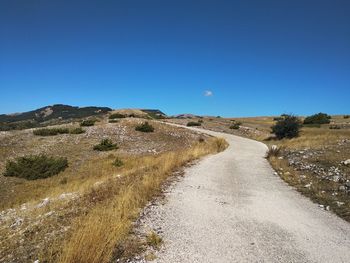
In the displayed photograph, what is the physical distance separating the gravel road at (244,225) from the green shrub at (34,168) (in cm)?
1070

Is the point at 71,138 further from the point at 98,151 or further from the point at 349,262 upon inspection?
the point at 349,262

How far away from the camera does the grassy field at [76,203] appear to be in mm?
6047

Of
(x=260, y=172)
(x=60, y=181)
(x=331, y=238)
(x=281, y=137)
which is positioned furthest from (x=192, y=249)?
(x=281, y=137)

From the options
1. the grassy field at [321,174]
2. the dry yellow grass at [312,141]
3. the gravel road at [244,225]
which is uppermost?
the dry yellow grass at [312,141]

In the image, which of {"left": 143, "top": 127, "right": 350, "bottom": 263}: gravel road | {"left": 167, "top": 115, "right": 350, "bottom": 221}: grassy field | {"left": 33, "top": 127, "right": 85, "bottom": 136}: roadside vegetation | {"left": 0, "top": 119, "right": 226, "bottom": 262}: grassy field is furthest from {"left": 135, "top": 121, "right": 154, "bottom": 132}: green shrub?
{"left": 143, "top": 127, "right": 350, "bottom": 263}: gravel road

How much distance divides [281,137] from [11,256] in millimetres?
37029

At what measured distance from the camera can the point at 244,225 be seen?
8.23m

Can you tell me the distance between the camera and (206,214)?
29.7ft

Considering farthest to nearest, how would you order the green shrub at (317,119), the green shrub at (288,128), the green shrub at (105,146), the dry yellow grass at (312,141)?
the green shrub at (317,119) → the green shrub at (288,128) → the green shrub at (105,146) → the dry yellow grass at (312,141)

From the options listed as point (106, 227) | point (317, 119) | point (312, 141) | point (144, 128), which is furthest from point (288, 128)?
point (106, 227)

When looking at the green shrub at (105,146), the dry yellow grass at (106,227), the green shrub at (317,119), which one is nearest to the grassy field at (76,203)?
the dry yellow grass at (106,227)

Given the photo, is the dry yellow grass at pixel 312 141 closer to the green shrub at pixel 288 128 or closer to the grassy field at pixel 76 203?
the green shrub at pixel 288 128

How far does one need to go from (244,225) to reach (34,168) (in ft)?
52.6

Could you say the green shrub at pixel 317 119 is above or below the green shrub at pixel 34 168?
above
